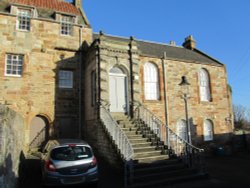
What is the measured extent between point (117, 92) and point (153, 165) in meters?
5.89

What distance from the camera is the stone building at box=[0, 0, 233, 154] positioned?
48.9 feet

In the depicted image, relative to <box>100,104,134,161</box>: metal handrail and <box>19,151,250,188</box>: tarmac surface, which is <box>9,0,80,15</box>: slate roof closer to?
<box>100,104,134,161</box>: metal handrail

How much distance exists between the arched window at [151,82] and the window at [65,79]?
19.0 ft

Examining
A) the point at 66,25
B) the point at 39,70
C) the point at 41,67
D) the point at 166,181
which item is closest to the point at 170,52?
the point at 66,25

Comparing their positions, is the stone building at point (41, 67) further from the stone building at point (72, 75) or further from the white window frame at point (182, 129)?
the white window frame at point (182, 129)

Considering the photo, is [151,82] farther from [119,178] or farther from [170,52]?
[119,178]

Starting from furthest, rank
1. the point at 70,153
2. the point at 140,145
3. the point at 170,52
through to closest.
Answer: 1. the point at 170,52
2. the point at 140,145
3. the point at 70,153

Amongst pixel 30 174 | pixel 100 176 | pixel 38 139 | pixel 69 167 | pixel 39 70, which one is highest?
pixel 39 70

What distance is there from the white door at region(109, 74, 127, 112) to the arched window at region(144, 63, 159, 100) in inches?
143

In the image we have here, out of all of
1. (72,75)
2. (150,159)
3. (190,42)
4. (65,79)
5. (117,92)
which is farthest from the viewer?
(190,42)

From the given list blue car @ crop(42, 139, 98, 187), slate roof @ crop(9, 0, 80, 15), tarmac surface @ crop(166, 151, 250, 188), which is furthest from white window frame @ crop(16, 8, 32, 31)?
tarmac surface @ crop(166, 151, 250, 188)

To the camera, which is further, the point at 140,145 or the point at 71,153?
the point at 140,145

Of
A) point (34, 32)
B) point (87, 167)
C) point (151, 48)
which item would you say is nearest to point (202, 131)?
point (151, 48)

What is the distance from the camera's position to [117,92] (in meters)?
15.0
